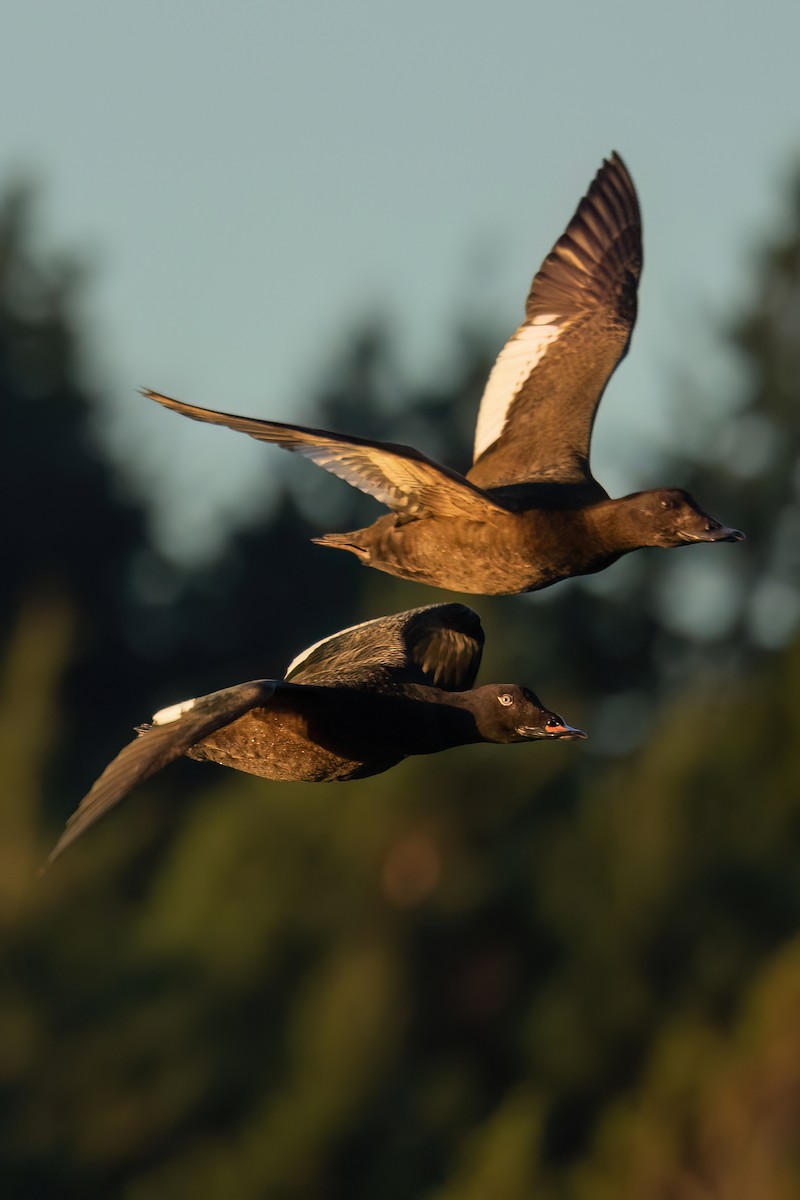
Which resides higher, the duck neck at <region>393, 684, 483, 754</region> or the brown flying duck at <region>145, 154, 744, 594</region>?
the brown flying duck at <region>145, 154, 744, 594</region>

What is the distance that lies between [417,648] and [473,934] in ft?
77.5

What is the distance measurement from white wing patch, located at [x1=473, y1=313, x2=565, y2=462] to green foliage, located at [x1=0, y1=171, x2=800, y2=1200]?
12950mm

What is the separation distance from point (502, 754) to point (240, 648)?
2184 cm

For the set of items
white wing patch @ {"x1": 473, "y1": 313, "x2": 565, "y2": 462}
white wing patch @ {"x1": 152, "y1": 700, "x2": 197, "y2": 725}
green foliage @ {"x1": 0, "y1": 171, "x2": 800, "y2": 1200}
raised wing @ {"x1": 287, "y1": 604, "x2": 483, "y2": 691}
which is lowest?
green foliage @ {"x1": 0, "y1": 171, "x2": 800, "y2": 1200}

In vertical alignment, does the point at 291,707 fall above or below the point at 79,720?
above

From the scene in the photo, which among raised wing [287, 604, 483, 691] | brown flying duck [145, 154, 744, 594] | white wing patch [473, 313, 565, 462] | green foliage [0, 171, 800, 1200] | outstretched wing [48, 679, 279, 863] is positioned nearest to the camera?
outstretched wing [48, 679, 279, 863]

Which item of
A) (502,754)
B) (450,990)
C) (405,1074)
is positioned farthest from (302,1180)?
(450,990)

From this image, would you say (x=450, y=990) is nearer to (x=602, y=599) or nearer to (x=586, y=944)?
(x=586, y=944)

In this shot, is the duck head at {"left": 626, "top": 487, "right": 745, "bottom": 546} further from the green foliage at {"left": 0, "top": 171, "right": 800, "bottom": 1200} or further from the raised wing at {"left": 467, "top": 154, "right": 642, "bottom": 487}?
the green foliage at {"left": 0, "top": 171, "right": 800, "bottom": 1200}

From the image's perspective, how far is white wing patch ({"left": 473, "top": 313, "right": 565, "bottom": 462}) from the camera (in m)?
11.2

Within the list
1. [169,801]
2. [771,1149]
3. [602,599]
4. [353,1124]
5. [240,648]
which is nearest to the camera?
[771,1149]

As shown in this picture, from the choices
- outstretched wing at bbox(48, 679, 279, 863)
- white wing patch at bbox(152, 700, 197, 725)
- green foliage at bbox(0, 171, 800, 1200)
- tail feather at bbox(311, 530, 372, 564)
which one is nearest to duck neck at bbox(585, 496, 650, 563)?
tail feather at bbox(311, 530, 372, 564)

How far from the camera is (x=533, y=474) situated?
34.5 ft

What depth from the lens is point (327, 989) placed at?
26.2 meters
